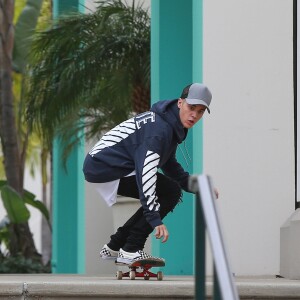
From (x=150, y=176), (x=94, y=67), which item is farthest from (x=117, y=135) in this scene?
(x=94, y=67)

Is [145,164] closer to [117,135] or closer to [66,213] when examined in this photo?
[117,135]

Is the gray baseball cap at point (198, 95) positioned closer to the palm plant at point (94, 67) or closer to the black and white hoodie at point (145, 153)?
the black and white hoodie at point (145, 153)

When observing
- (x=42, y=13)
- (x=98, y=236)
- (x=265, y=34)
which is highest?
(x=42, y=13)

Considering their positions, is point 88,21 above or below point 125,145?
above

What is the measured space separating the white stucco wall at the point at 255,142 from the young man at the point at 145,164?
1245 mm

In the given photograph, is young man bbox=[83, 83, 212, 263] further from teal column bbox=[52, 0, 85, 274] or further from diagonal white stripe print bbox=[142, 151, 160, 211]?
teal column bbox=[52, 0, 85, 274]

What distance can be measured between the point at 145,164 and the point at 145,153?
68 mm

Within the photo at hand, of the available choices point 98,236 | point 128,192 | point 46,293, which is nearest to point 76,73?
point 98,236

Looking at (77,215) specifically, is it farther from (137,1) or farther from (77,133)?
(137,1)

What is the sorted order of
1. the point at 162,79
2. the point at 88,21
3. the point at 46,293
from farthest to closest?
the point at 88,21
the point at 162,79
the point at 46,293

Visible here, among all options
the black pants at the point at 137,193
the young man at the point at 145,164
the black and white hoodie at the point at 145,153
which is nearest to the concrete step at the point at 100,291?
the young man at the point at 145,164

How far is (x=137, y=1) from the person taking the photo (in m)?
14.3

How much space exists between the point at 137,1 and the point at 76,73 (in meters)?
1.23

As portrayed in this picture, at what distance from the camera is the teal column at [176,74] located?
10664mm
